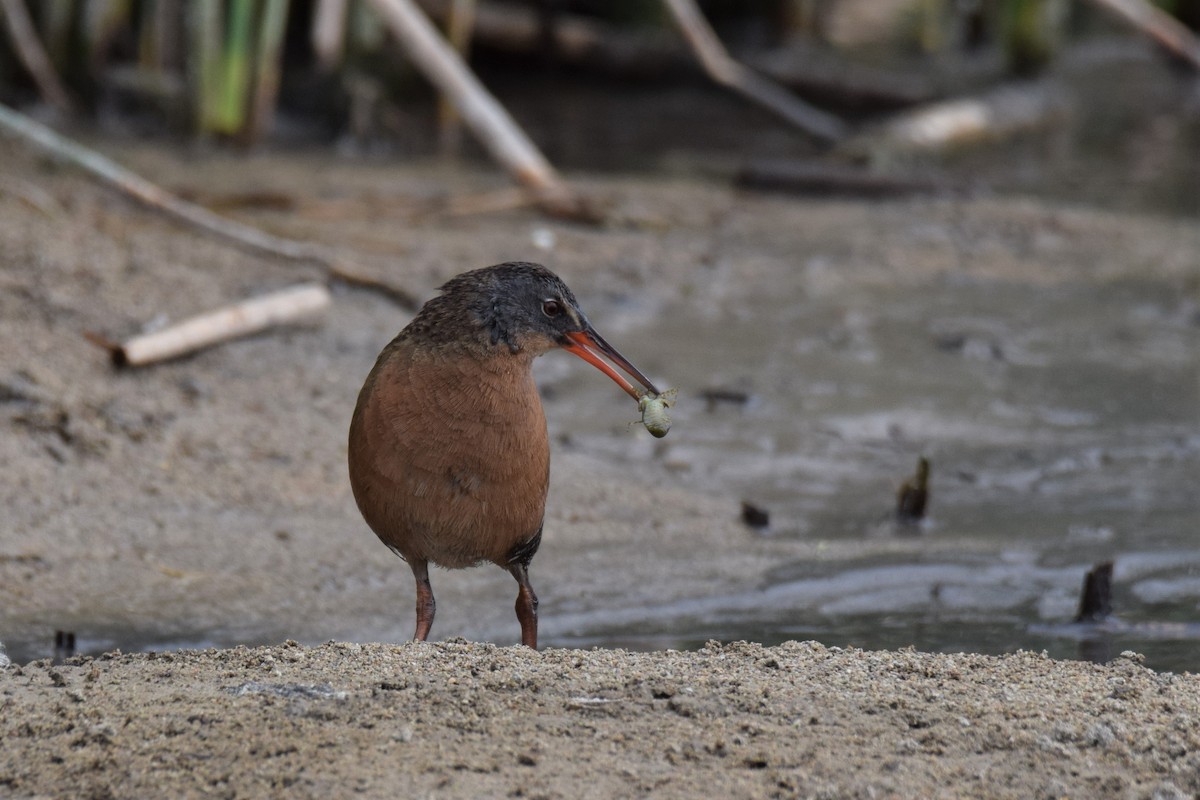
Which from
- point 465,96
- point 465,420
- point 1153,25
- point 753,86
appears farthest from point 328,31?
point 465,420

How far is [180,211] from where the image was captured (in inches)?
282

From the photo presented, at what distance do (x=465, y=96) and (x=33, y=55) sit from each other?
330 cm

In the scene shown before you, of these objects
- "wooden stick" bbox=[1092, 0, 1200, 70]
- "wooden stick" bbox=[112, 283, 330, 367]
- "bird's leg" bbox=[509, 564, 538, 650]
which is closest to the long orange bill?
"bird's leg" bbox=[509, 564, 538, 650]

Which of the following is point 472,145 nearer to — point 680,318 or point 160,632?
point 680,318

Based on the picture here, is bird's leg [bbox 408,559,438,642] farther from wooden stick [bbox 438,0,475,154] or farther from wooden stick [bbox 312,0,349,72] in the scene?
wooden stick [bbox 312,0,349,72]

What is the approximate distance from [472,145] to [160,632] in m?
7.23

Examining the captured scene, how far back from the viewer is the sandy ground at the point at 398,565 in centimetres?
314

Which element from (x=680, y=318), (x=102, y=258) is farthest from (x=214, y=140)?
(x=680, y=318)

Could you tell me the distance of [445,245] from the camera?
8.52 metres

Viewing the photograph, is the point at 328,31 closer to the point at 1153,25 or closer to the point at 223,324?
the point at 223,324

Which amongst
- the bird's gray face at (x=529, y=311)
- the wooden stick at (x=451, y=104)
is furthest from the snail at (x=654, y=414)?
the wooden stick at (x=451, y=104)

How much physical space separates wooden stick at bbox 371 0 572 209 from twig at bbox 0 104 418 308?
138 cm

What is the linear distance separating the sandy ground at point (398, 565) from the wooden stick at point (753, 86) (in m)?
0.80

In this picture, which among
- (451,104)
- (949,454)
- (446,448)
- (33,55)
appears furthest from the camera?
(451,104)
